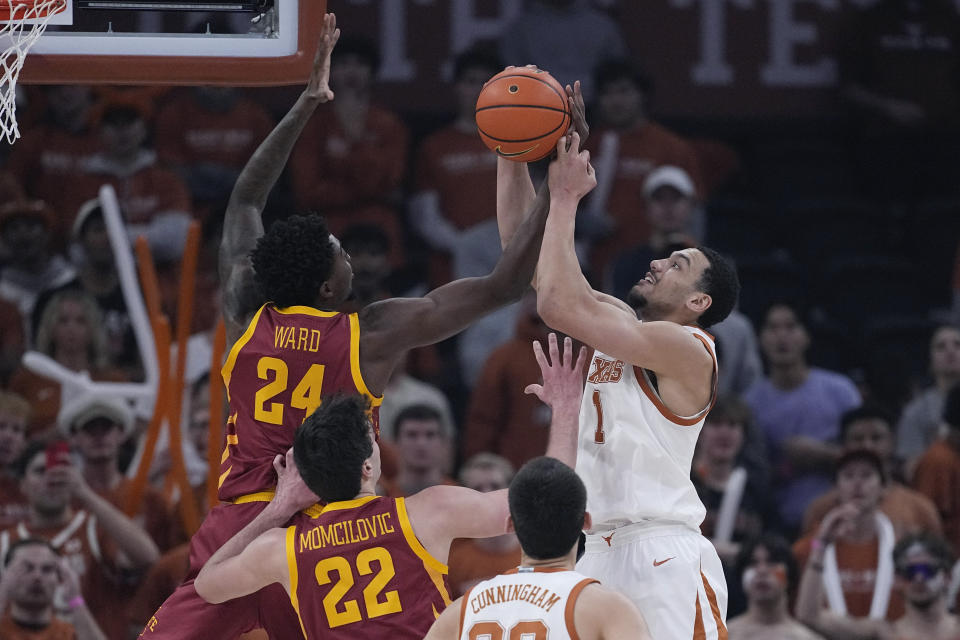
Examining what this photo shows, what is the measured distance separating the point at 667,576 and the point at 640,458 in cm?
41

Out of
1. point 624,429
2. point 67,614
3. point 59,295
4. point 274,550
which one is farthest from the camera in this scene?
point 59,295

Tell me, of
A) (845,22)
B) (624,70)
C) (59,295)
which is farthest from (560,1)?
(59,295)

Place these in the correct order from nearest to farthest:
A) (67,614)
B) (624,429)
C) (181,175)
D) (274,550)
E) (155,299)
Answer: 1. (274,550)
2. (624,429)
3. (67,614)
4. (155,299)
5. (181,175)

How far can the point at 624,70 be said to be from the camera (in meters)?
10.9

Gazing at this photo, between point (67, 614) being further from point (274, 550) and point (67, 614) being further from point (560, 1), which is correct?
point (560, 1)

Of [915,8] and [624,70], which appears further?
[915,8]

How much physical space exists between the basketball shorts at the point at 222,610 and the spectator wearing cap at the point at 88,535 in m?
2.59

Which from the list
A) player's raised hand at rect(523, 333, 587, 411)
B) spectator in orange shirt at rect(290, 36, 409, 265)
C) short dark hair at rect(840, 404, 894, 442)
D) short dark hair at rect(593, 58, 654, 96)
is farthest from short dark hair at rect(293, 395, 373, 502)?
short dark hair at rect(593, 58, 654, 96)

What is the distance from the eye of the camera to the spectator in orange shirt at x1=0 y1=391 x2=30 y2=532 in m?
8.70

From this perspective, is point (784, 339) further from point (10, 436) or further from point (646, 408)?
point (10, 436)

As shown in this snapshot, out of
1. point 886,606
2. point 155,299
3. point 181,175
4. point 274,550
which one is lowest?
point 886,606

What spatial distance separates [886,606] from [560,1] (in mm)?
5086

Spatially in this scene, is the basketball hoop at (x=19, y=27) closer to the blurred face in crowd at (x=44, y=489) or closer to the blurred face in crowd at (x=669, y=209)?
the blurred face in crowd at (x=44, y=489)

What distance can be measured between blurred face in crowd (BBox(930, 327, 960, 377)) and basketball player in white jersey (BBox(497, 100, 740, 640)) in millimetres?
4665
